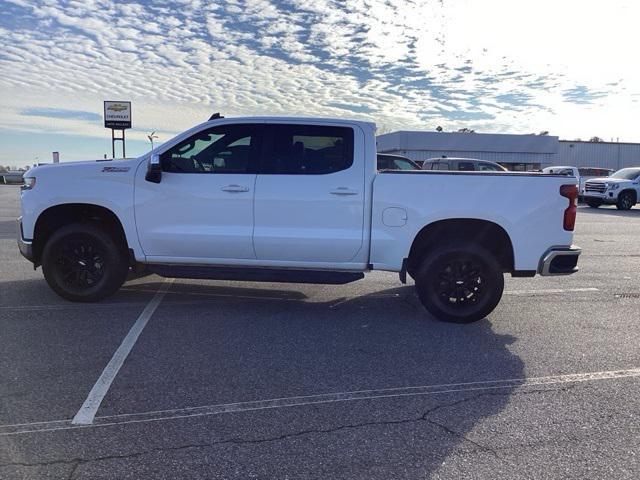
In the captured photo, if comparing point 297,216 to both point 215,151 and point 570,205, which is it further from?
point 570,205

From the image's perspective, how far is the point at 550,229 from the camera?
5809mm

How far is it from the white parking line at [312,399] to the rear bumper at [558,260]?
138 cm

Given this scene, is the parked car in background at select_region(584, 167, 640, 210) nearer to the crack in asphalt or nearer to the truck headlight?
the crack in asphalt

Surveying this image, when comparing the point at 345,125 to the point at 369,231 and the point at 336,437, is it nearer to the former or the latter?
the point at 369,231

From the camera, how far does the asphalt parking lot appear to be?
321 cm

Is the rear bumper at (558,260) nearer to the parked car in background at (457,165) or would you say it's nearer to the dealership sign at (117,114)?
the parked car in background at (457,165)

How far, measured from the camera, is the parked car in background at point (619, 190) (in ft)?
78.1

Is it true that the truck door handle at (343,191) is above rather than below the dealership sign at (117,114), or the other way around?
below

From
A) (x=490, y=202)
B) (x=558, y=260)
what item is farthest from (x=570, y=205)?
(x=490, y=202)

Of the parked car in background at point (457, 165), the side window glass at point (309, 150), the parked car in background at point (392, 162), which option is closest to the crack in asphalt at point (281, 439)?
the side window glass at point (309, 150)

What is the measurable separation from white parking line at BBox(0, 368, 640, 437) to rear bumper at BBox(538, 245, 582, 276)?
138 cm

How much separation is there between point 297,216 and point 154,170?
164 cm

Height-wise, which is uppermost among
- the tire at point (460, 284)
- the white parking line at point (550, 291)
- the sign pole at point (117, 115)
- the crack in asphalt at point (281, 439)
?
the sign pole at point (117, 115)

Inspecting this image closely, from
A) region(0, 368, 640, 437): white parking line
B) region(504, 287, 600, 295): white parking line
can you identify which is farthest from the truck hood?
region(504, 287, 600, 295): white parking line
